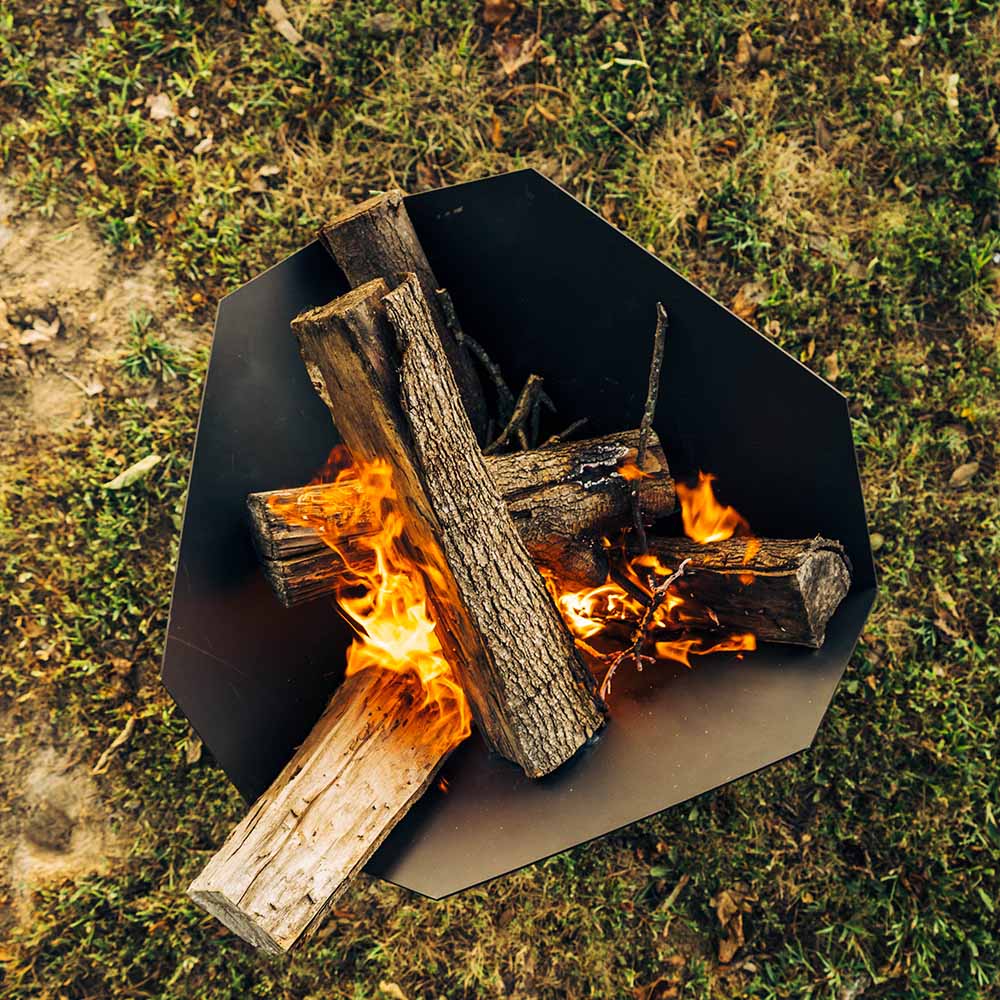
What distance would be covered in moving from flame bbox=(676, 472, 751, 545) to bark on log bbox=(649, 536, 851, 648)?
11 cm

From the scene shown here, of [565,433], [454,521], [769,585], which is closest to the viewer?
[454,521]

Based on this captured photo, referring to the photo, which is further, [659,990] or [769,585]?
[659,990]

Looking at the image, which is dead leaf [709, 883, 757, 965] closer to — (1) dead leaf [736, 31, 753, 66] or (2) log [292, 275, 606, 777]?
(2) log [292, 275, 606, 777]

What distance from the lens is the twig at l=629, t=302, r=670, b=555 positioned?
2.44 metres

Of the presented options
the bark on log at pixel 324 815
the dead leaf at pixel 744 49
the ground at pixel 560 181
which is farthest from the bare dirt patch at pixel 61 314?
the dead leaf at pixel 744 49

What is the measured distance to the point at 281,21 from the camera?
3262 millimetres

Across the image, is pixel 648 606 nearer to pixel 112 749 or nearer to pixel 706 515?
pixel 706 515

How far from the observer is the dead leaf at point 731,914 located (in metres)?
3.06

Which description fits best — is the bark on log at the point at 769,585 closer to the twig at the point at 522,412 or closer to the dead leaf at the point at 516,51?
the twig at the point at 522,412

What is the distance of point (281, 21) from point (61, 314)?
1.47 m

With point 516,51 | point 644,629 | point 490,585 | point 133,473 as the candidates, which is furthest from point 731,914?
point 516,51

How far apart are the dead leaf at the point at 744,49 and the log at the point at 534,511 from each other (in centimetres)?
179

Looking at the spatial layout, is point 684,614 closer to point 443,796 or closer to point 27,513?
point 443,796

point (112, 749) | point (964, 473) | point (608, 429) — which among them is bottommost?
point (964, 473)
